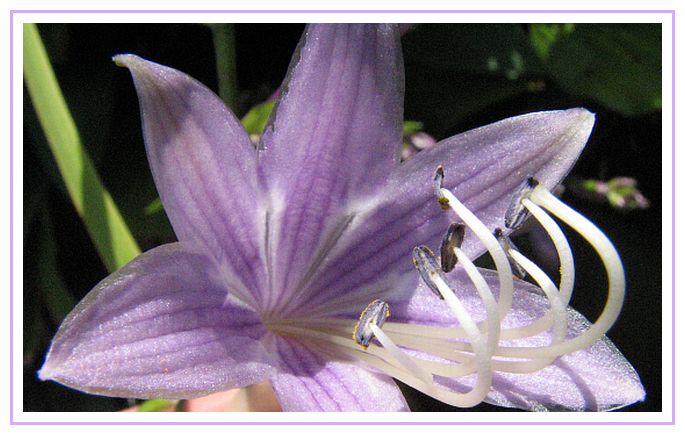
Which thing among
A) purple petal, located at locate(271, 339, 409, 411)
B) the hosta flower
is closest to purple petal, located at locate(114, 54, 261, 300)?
the hosta flower

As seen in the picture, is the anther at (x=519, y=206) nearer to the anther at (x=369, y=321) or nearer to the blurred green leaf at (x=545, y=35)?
the anther at (x=369, y=321)

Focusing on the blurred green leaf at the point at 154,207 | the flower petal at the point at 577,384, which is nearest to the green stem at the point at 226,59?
the blurred green leaf at the point at 154,207

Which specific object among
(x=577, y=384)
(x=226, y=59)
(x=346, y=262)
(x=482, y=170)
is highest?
(x=226, y=59)

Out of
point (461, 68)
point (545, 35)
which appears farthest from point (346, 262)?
point (545, 35)

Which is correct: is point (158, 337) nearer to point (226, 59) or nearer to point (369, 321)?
point (369, 321)

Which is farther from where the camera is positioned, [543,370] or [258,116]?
[258,116]

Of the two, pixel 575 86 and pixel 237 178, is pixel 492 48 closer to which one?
pixel 575 86
